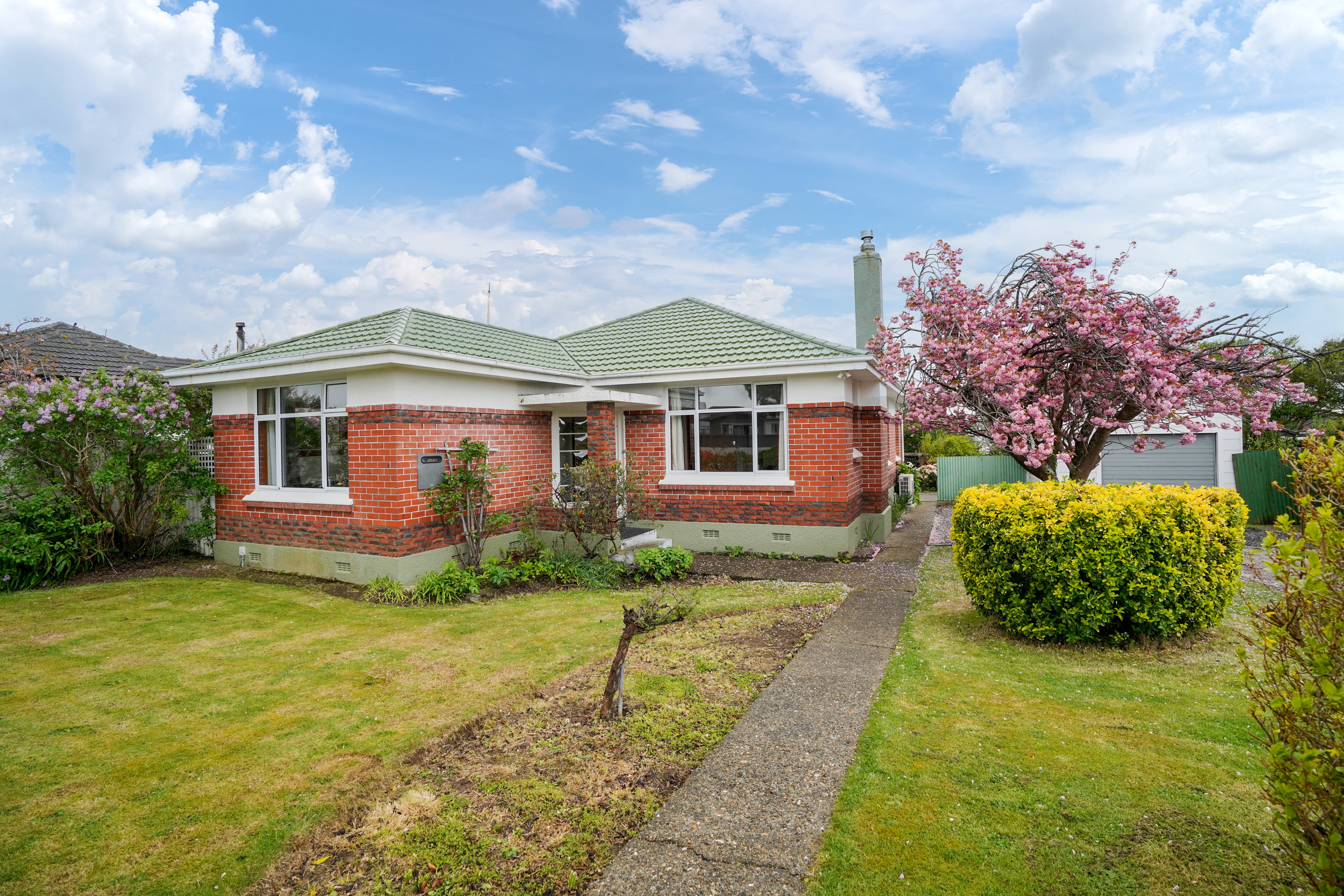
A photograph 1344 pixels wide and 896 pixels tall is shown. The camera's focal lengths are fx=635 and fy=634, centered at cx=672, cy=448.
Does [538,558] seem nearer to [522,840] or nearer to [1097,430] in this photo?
[522,840]

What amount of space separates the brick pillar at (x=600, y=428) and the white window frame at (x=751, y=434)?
1.48m

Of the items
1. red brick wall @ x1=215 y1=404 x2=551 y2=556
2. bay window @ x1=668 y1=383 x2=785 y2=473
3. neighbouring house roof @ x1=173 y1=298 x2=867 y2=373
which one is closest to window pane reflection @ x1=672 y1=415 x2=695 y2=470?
bay window @ x1=668 y1=383 x2=785 y2=473

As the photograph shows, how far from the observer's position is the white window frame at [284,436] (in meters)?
9.91

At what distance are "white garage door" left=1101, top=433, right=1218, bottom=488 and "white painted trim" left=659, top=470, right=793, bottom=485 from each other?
11.2 meters

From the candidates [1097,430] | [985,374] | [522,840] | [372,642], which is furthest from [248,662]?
[1097,430]

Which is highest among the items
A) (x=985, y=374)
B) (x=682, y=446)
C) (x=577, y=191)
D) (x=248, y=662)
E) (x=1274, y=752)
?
(x=577, y=191)

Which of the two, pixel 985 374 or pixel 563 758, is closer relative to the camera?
pixel 563 758

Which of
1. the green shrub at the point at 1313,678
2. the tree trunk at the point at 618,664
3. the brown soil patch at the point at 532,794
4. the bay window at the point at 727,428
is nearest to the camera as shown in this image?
the green shrub at the point at 1313,678

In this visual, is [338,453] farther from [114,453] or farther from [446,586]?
[114,453]

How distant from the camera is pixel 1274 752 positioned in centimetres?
220

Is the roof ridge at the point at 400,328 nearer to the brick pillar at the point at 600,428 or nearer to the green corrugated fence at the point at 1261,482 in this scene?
the brick pillar at the point at 600,428

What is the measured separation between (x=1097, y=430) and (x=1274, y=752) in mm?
10022

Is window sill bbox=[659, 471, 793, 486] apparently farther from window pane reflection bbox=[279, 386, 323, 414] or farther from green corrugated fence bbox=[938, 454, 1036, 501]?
green corrugated fence bbox=[938, 454, 1036, 501]

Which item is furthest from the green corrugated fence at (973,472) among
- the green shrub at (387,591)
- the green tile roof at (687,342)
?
the green shrub at (387,591)
